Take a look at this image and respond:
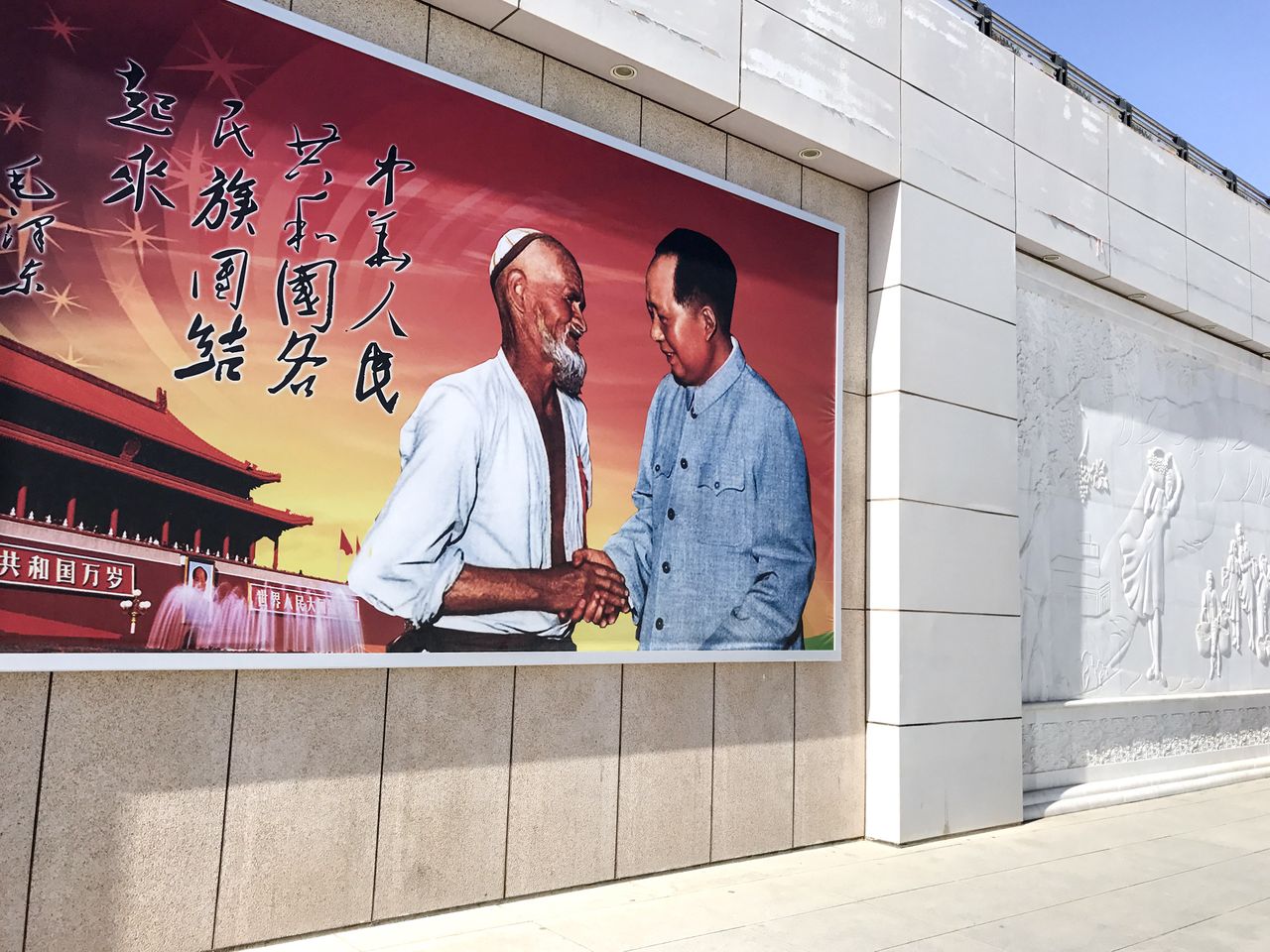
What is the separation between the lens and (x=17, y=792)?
3361 mm

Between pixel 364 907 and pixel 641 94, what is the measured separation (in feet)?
13.0

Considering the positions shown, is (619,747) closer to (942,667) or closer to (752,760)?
(752,760)

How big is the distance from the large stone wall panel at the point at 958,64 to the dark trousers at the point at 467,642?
4033mm

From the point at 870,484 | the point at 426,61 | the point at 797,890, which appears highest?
the point at 426,61

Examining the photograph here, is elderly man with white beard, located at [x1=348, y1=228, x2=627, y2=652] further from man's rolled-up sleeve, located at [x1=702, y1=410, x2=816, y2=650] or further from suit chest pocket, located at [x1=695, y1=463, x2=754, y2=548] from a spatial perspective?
man's rolled-up sleeve, located at [x1=702, y1=410, x2=816, y2=650]

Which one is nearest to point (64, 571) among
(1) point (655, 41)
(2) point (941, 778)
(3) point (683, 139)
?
(1) point (655, 41)

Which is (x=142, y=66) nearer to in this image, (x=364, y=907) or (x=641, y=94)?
(x=641, y=94)

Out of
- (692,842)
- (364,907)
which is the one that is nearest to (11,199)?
(364,907)

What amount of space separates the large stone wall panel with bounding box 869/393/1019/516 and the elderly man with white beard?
1.99 meters

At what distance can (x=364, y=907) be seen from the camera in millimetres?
4055

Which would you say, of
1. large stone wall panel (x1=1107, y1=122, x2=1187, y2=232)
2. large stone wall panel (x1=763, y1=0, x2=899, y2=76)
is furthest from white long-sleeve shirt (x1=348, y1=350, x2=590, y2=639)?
large stone wall panel (x1=1107, y1=122, x2=1187, y2=232)

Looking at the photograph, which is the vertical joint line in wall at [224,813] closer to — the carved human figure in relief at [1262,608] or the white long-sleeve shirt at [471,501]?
the white long-sleeve shirt at [471,501]

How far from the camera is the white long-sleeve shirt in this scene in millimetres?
4188

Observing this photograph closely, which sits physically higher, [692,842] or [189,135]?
[189,135]
